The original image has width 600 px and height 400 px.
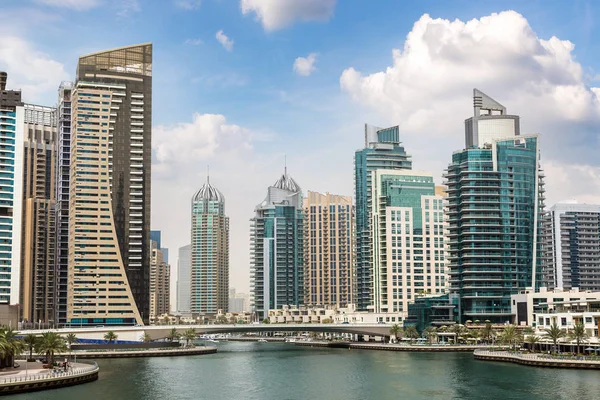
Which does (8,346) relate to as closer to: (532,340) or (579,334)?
(579,334)

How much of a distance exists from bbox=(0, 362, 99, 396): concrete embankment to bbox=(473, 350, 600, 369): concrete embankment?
80.1m

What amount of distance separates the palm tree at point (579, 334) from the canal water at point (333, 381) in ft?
41.5

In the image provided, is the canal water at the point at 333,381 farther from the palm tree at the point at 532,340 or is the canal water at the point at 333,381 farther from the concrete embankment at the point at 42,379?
the palm tree at the point at 532,340

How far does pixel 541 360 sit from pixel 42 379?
8816 cm

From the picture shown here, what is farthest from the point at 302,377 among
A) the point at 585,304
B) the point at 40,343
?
the point at 585,304

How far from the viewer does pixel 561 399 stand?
99.5m

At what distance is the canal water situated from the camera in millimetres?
107875

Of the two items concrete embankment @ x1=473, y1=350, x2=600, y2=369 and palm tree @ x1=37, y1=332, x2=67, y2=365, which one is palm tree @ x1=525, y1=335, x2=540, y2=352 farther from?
palm tree @ x1=37, y1=332, x2=67, y2=365

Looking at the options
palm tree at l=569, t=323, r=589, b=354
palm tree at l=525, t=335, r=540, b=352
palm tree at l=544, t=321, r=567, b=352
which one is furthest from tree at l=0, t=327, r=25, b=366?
palm tree at l=525, t=335, r=540, b=352

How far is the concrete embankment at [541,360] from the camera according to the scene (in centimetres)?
13712

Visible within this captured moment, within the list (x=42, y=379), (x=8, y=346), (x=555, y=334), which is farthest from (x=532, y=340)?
(x=8, y=346)

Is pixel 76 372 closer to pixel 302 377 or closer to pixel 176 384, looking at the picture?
pixel 176 384

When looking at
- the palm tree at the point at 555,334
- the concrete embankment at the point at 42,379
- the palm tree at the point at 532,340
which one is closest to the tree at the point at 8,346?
the concrete embankment at the point at 42,379

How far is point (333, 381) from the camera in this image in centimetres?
12925
